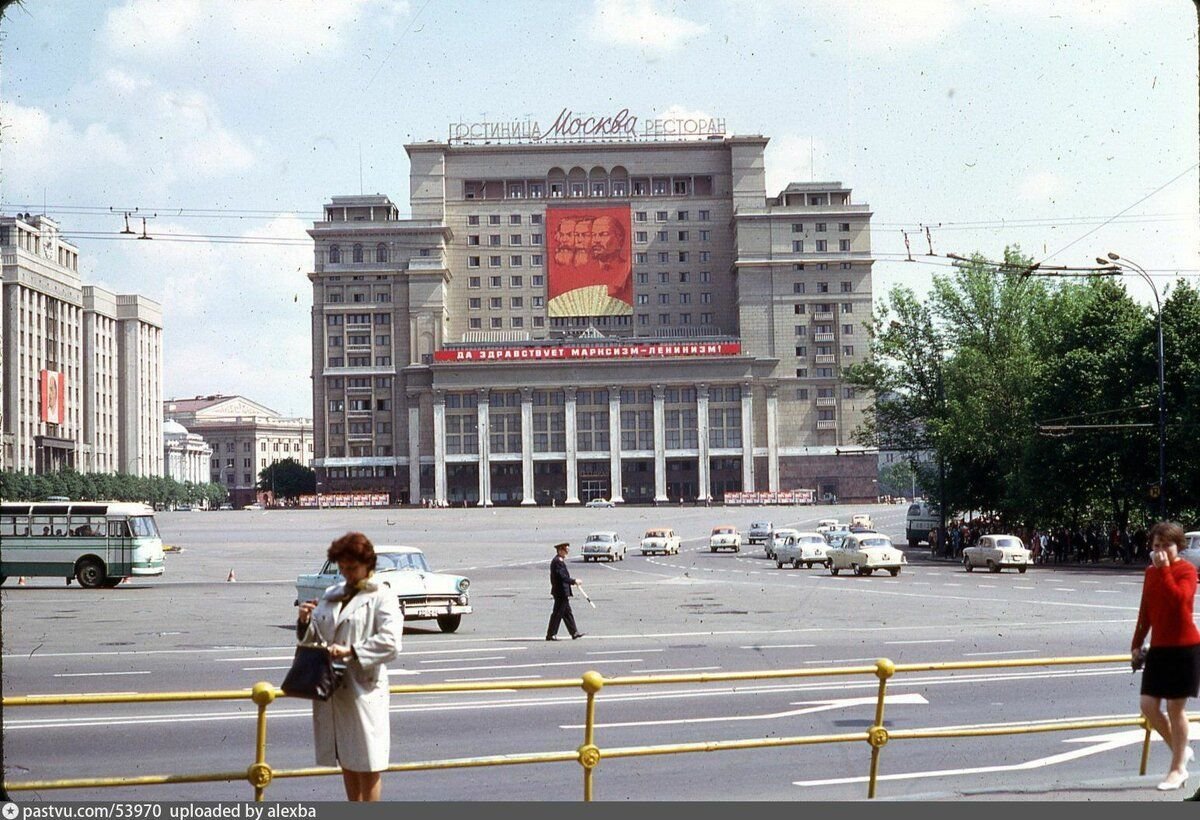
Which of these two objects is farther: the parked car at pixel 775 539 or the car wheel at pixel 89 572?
the parked car at pixel 775 539

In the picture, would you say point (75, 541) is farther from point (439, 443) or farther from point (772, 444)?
point (772, 444)

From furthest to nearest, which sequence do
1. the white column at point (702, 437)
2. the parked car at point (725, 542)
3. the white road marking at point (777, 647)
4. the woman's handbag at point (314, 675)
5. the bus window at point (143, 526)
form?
1. the white column at point (702, 437)
2. the parked car at point (725, 542)
3. the bus window at point (143, 526)
4. the white road marking at point (777, 647)
5. the woman's handbag at point (314, 675)

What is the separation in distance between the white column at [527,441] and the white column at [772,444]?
26.5 m

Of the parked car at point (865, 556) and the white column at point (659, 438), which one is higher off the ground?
the white column at point (659, 438)

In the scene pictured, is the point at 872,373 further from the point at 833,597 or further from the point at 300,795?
the point at 300,795

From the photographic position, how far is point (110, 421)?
554 ft

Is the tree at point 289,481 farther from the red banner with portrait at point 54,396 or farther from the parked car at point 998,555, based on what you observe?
the parked car at point 998,555

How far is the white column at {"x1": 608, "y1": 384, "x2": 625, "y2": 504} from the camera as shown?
159m

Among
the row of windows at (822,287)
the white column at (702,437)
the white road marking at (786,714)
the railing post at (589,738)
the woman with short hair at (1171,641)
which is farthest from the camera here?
the row of windows at (822,287)

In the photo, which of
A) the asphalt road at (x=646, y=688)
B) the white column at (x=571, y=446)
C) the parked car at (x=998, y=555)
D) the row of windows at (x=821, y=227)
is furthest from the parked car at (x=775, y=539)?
the row of windows at (x=821, y=227)

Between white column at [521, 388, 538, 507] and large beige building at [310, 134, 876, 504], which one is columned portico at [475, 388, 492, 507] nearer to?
large beige building at [310, 134, 876, 504]

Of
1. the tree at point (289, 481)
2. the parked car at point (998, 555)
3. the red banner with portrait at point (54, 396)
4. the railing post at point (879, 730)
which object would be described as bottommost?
the parked car at point (998, 555)

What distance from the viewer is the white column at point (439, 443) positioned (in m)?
159

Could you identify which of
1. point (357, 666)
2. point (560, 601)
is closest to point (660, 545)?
point (560, 601)
